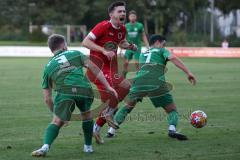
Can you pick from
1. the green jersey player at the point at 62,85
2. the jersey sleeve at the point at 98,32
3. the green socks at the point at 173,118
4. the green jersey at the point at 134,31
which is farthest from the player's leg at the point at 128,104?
the green jersey at the point at 134,31

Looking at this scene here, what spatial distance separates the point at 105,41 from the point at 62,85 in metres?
1.84

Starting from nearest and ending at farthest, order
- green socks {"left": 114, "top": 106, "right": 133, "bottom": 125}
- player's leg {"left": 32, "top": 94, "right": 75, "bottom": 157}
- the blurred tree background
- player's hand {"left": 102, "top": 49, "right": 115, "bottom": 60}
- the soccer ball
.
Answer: player's leg {"left": 32, "top": 94, "right": 75, "bottom": 157} → player's hand {"left": 102, "top": 49, "right": 115, "bottom": 60} → the soccer ball → green socks {"left": 114, "top": 106, "right": 133, "bottom": 125} → the blurred tree background

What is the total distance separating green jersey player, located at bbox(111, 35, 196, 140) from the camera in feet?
34.8

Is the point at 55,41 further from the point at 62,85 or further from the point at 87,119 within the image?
the point at 87,119

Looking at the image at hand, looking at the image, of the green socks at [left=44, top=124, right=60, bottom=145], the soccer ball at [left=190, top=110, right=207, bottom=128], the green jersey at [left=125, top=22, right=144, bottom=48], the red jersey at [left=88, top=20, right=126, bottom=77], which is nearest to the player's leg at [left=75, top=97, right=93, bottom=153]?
the green socks at [left=44, top=124, right=60, bottom=145]

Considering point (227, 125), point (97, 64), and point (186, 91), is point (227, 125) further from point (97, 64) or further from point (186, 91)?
point (186, 91)

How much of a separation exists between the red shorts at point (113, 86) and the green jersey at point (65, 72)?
46.2 inches

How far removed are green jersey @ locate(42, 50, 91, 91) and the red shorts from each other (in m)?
1.17

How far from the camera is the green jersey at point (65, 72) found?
28.5ft

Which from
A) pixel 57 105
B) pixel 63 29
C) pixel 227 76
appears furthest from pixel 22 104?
pixel 63 29

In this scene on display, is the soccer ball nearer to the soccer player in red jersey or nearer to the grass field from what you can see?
the grass field

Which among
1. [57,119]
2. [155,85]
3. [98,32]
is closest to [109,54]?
[98,32]

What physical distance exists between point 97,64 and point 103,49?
0.33 metres

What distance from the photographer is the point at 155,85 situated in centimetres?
1098
